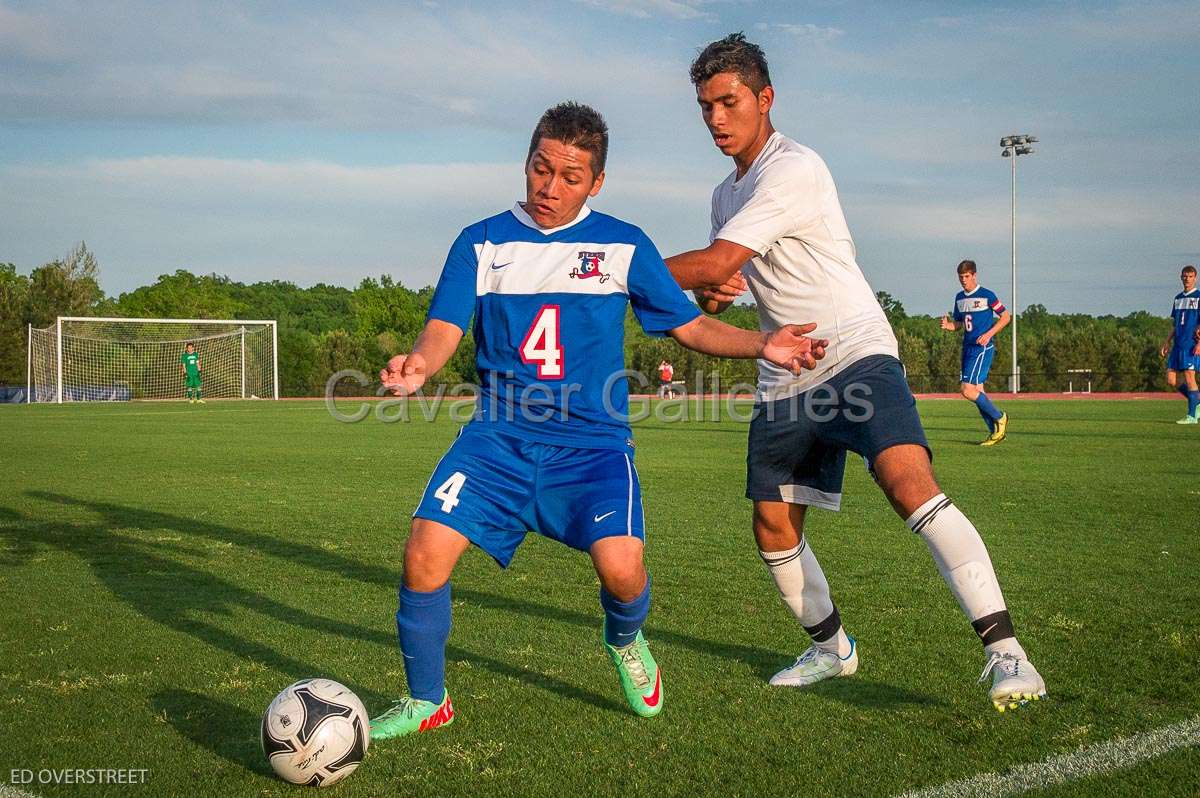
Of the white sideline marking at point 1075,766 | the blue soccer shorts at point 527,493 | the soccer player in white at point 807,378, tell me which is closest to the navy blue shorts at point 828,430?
the soccer player in white at point 807,378

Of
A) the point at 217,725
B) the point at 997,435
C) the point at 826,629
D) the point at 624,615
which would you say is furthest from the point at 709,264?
the point at 997,435

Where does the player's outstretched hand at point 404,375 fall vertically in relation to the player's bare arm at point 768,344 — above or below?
below

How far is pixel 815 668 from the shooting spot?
→ 14.0 ft

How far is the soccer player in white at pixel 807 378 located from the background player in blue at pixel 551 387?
32 cm

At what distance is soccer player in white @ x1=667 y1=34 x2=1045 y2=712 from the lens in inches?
149

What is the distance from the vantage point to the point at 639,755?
3.44m

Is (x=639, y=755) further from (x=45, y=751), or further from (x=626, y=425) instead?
(x=45, y=751)

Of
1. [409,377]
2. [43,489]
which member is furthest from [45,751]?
[43,489]

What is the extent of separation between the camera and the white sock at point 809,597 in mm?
4340

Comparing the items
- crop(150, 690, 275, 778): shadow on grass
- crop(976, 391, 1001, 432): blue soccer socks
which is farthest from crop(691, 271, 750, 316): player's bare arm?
crop(976, 391, 1001, 432): blue soccer socks

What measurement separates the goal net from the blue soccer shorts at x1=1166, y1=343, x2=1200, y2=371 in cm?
3449

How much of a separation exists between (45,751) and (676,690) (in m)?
2.13

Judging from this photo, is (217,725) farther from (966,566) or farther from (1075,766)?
(1075,766)

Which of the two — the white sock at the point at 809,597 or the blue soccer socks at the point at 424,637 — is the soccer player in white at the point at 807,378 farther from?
the blue soccer socks at the point at 424,637
